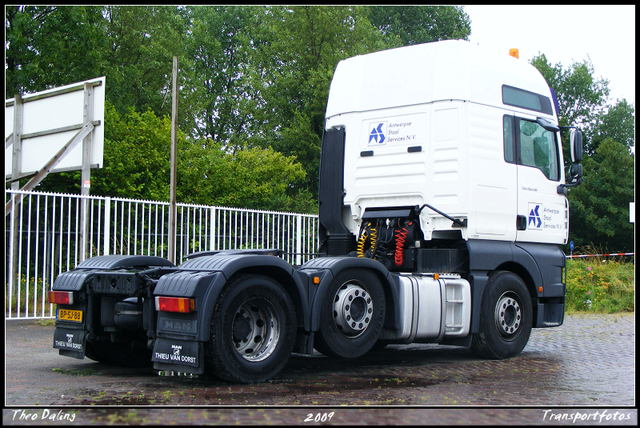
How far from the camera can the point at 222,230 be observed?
45.8ft

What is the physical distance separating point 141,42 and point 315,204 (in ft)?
45.2

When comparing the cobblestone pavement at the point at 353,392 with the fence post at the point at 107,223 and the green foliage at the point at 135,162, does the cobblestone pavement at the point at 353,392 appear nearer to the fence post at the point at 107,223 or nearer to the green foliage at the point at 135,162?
the fence post at the point at 107,223

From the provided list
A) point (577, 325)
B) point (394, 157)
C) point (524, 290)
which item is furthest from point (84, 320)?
point (577, 325)

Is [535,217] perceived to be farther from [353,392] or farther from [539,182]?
[353,392]

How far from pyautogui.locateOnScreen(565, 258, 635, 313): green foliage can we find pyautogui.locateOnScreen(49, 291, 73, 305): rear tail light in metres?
12.8

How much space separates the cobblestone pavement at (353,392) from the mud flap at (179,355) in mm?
196

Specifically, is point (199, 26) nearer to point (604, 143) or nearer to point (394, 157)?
point (604, 143)

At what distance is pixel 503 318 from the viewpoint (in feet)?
29.5

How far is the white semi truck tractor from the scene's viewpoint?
6848mm

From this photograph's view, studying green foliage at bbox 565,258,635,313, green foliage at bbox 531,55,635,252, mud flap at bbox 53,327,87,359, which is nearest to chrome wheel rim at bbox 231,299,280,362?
mud flap at bbox 53,327,87,359

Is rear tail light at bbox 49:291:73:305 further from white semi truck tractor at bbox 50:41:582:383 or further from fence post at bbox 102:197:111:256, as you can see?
fence post at bbox 102:197:111:256

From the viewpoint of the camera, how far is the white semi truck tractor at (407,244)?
22.5 feet

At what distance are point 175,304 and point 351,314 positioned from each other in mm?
1949

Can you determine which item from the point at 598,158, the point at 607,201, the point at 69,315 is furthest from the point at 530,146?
the point at 598,158
